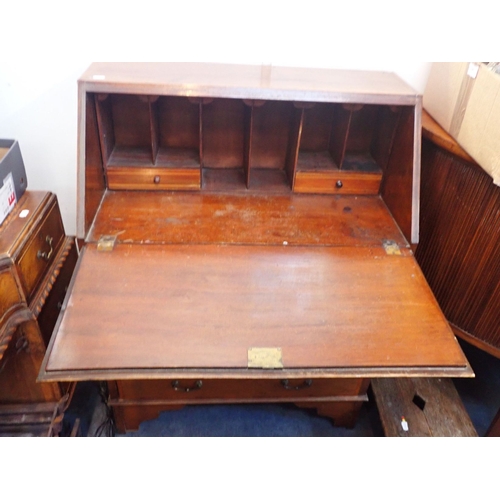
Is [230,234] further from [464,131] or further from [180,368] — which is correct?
[464,131]

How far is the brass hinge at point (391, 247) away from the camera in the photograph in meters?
1.21

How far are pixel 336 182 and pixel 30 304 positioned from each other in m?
0.98

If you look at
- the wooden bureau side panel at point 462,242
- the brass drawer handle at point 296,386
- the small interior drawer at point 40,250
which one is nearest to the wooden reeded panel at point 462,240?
the wooden bureau side panel at point 462,242

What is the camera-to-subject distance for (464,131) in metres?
1.26

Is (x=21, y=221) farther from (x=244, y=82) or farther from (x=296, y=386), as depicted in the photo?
(x=296, y=386)

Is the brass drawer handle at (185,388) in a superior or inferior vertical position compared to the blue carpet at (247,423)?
superior

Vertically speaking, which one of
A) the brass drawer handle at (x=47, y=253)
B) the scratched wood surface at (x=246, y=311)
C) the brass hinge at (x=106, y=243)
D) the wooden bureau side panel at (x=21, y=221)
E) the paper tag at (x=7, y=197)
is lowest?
the brass drawer handle at (x=47, y=253)

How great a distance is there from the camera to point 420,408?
1.46 meters

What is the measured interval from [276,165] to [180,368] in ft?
2.72

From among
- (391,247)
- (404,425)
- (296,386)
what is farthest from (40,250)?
(404,425)

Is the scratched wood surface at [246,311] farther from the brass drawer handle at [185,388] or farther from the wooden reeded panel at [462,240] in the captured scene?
the brass drawer handle at [185,388]

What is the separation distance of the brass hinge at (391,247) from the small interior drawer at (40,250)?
0.99 metres
